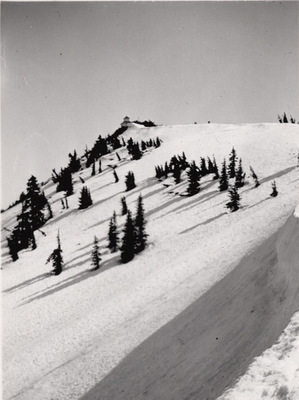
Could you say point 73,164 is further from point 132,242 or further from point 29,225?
point 132,242

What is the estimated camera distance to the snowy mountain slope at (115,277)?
1986 cm

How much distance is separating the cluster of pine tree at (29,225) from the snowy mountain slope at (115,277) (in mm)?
1926

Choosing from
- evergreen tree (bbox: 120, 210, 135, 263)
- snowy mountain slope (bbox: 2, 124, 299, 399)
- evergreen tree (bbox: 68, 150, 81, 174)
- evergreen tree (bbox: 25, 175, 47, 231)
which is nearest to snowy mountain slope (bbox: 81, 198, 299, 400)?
snowy mountain slope (bbox: 2, 124, 299, 399)

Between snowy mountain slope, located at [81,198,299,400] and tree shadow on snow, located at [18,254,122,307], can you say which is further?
tree shadow on snow, located at [18,254,122,307]

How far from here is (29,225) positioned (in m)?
55.3

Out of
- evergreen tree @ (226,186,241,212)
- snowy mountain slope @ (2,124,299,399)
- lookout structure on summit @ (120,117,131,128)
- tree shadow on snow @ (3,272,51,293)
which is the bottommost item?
tree shadow on snow @ (3,272,51,293)

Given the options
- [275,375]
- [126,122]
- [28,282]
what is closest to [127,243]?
[28,282]

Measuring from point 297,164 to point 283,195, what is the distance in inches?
630

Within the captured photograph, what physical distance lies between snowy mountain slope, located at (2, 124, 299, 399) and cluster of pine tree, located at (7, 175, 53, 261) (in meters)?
1.93

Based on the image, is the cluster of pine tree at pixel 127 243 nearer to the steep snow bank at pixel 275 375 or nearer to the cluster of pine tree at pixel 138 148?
the steep snow bank at pixel 275 375

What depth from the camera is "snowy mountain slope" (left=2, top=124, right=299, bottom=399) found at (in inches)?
782

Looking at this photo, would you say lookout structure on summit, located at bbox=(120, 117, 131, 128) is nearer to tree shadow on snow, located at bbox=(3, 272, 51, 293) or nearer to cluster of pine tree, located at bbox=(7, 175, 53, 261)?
cluster of pine tree, located at bbox=(7, 175, 53, 261)

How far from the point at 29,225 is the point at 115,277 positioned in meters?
29.5

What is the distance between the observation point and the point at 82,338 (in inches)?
880
